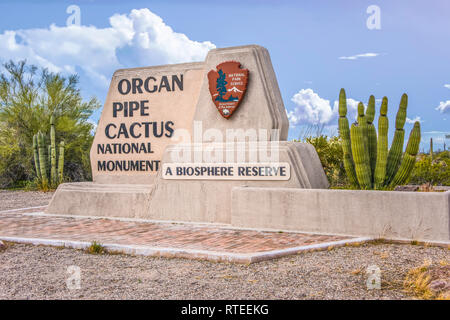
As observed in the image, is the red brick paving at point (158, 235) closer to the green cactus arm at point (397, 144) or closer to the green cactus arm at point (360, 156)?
the green cactus arm at point (360, 156)

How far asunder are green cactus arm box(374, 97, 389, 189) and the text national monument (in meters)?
1.10

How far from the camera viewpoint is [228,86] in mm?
9656

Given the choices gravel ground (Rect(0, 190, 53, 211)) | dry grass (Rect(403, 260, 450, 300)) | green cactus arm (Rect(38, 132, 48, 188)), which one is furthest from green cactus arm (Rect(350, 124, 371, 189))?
green cactus arm (Rect(38, 132, 48, 188))

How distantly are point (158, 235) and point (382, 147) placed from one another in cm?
441

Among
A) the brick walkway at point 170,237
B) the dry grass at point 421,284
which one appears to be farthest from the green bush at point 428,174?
the dry grass at point 421,284

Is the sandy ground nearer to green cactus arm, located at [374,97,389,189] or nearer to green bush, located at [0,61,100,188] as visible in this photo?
green cactus arm, located at [374,97,389,189]

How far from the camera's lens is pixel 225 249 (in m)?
6.79

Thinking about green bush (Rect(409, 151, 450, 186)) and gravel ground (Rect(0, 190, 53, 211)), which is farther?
gravel ground (Rect(0, 190, 53, 211))

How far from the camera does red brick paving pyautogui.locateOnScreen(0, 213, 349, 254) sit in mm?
7105

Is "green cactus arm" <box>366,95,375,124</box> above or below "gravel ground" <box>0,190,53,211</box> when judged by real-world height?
above

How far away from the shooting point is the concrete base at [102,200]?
10.1 metres

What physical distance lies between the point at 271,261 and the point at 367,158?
3.85m

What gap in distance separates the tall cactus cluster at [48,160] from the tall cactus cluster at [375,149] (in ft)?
43.2
